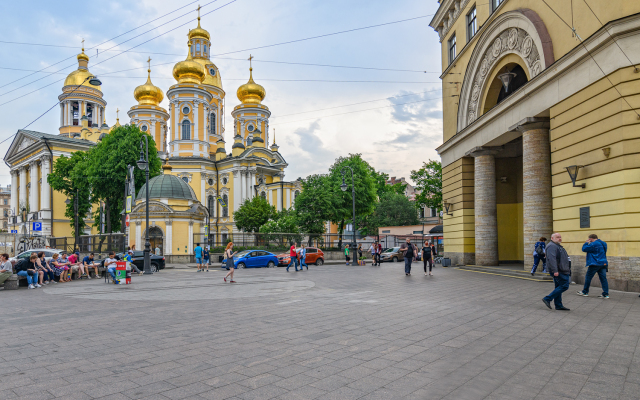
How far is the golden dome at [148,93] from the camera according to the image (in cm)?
7225

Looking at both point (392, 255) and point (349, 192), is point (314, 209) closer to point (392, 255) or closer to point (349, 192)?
point (349, 192)

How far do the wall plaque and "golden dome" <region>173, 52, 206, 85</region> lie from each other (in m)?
64.2

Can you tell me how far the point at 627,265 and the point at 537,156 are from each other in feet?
20.3

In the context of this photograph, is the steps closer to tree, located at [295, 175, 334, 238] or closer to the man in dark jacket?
the man in dark jacket

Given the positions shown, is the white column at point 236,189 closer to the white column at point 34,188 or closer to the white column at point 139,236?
the white column at point 34,188

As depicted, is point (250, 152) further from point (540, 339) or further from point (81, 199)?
point (540, 339)

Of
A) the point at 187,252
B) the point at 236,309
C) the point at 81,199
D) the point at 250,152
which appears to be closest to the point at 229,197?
the point at 250,152

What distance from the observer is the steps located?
619 inches

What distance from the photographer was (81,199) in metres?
53.5

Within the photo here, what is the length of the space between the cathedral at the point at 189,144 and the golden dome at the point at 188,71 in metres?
0.15

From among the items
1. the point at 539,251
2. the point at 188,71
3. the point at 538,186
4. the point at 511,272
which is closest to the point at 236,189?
the point at 188,71

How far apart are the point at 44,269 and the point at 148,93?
60273mm

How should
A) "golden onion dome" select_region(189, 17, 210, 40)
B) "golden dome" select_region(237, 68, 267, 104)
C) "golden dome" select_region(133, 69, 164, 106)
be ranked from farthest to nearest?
"golden dome" select_region(237, 68, 267, 104)
"golden onion dome" select_region(189, 17, 210, 40)
"golden dome" select_region(133, 69, 164, 106)

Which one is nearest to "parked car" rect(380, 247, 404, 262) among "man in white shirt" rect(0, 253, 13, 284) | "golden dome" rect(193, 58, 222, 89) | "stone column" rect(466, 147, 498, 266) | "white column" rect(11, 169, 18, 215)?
"stone column" rect(466, 147, 498, 266)
